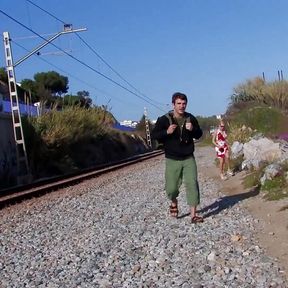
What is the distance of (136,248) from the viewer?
722 cm

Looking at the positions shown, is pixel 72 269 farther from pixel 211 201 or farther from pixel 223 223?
pixel 211 201

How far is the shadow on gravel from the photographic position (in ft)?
32.5

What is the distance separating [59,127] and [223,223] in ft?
78.8

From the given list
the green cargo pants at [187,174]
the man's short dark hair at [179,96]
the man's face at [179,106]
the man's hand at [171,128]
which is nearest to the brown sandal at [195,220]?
the green cargo pants at [187,174]

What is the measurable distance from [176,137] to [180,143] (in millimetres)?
126

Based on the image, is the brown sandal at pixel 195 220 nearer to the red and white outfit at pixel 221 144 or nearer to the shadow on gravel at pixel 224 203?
the shadow on gravel at pixel 224 203

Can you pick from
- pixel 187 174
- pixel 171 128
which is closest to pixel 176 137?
pixel 171 128

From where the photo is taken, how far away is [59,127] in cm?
3177

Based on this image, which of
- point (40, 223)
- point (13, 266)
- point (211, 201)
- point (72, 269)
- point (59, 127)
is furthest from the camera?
point (59, 127)

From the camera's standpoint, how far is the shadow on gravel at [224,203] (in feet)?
32.5

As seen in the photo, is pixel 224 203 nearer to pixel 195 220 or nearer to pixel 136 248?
pixel 195 220

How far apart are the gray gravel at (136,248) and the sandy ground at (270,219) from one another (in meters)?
0.14

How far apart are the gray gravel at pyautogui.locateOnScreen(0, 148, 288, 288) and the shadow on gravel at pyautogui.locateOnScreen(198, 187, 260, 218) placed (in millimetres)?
20

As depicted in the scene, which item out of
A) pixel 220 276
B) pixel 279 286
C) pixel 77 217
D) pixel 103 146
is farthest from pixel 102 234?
pixel 103 146
